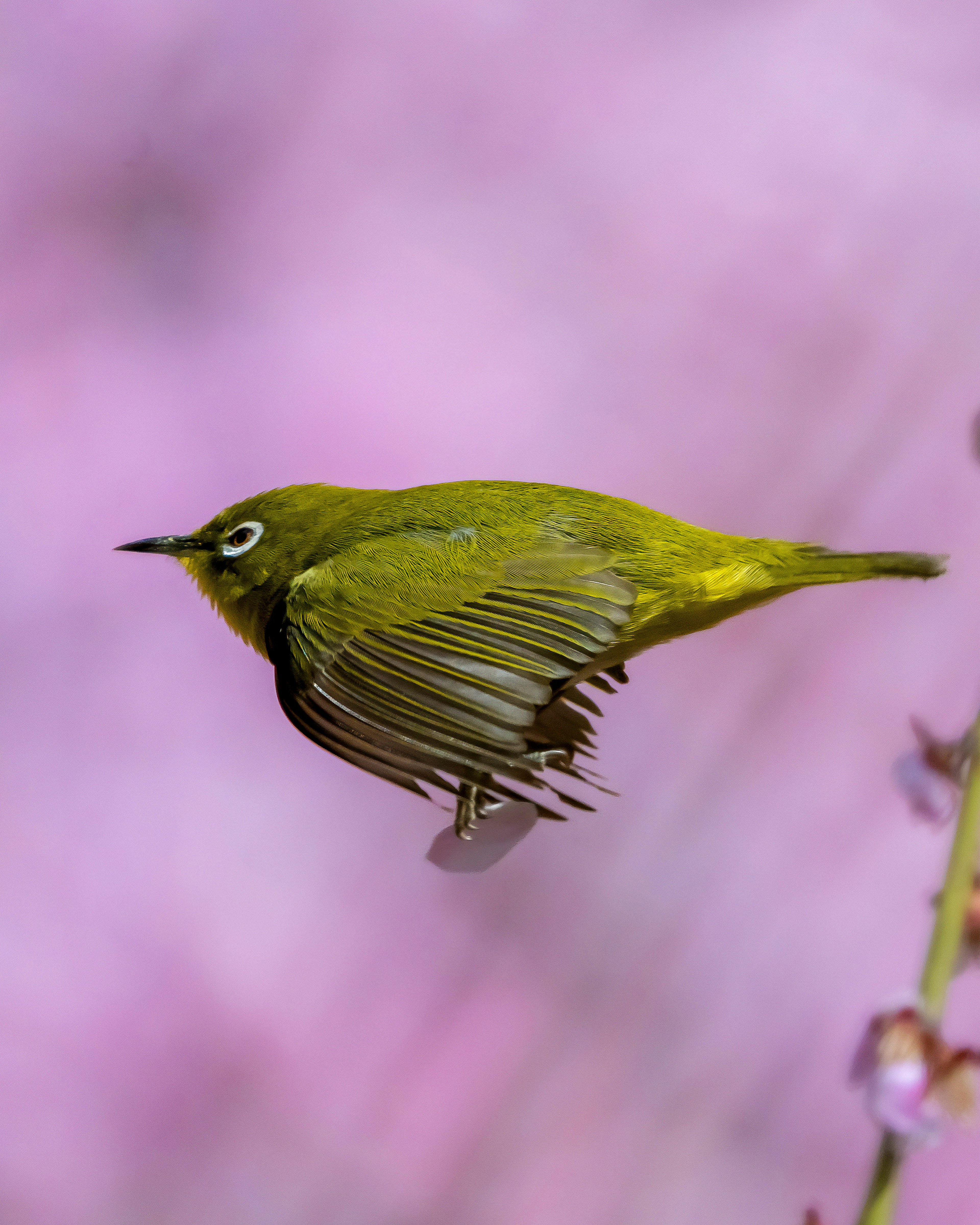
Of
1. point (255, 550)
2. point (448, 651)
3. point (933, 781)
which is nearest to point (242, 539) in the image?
point (255, 550)

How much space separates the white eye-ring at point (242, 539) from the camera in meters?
0.36

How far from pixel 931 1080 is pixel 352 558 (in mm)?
204

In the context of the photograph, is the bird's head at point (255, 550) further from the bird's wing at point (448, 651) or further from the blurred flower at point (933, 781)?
the blurred flower at point (933, 781)

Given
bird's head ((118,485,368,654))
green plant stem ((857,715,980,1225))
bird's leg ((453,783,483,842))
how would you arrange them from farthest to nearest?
bird's head ((118,485,368,654)) → bird's leg ((453,783,483,842)) → green plant stem ((857,715,980,1225))

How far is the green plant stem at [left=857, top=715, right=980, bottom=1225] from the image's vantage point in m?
0.15

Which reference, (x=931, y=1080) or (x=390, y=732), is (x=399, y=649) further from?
(x=931, y=1080)

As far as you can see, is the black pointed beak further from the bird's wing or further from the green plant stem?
the green plant stem

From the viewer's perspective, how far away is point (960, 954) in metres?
0.17

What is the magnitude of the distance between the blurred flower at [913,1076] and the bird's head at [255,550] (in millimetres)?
220

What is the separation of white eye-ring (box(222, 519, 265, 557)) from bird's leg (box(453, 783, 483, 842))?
0.12 metres

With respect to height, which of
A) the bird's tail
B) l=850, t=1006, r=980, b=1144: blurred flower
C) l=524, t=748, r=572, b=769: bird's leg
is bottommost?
l=850, t=1006, r=980, b=1144: blurred flower

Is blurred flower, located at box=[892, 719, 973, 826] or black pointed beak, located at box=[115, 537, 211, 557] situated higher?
blurred flower, located at box=[892, 719, 973, 826]

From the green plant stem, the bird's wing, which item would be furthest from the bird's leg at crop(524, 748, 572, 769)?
the green plant stem

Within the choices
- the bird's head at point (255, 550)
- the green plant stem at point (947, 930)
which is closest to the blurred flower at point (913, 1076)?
the green plant stem at point (947, 930)
